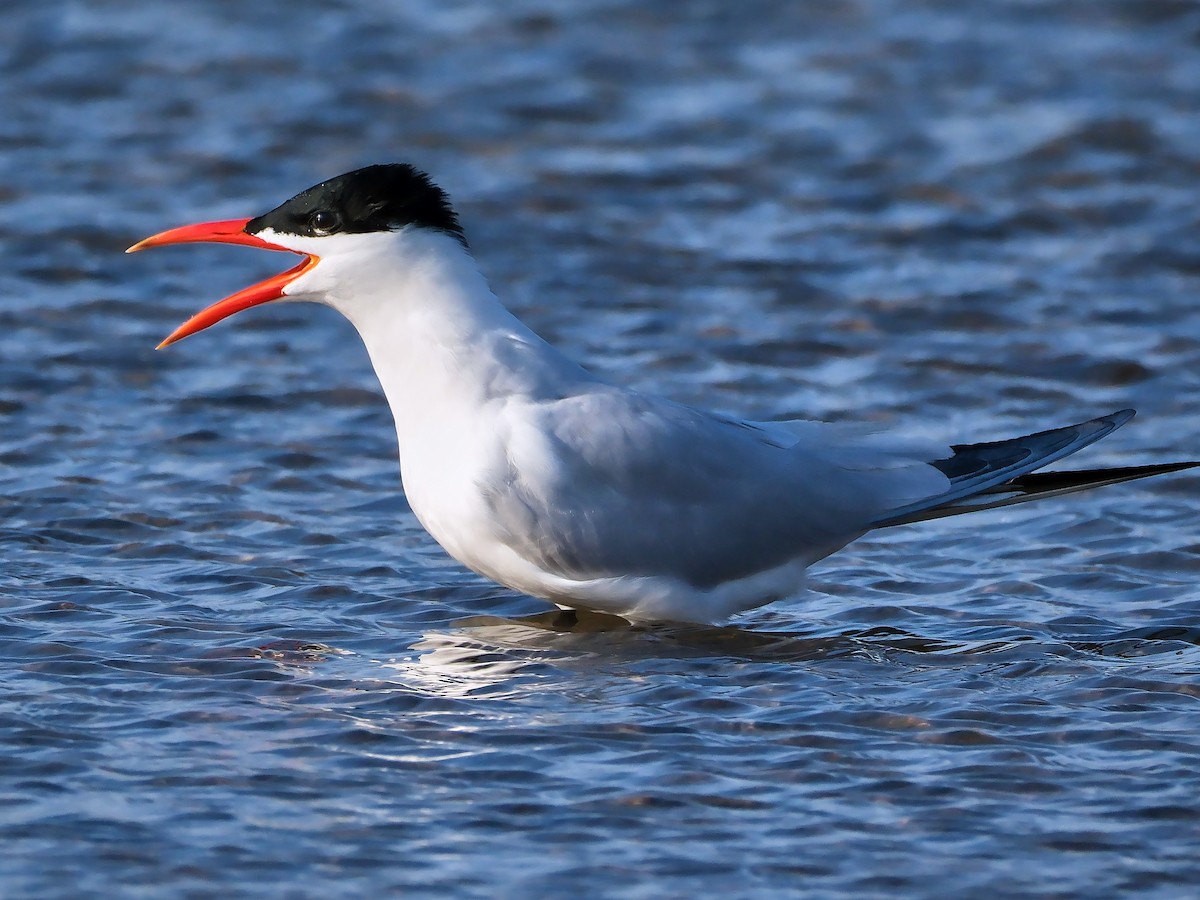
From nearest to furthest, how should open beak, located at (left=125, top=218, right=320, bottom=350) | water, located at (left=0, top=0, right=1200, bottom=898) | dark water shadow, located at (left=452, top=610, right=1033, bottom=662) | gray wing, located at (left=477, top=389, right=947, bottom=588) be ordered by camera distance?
water, located at (left=0, top=0, right=1200, bottom=898) < gray wing, located at (left=477, top=389, right=947, bottom=588) < dark water shadow, located at (left=452, top=610, right=1033, bottom=662) < open beak, located at (left=125, top=218, right=320, bottom=350)

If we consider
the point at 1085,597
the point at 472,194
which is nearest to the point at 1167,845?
the point at 1085,597

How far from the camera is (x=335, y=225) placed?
5.62 meters

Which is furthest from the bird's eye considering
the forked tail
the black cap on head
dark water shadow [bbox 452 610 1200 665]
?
the forked tail

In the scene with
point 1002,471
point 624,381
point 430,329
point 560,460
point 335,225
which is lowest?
point 1002,471

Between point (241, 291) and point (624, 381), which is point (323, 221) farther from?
point (624, 381)

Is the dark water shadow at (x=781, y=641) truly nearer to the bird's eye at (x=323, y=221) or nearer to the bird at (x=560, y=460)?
the bird at (x=560, y=460)

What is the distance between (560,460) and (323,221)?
98 cm

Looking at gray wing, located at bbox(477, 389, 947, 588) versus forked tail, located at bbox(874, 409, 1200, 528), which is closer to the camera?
gray wing, located at bbox(477, 389, 947, 588)

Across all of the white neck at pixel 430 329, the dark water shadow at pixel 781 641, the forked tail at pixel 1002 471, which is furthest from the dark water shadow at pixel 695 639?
the white neck at pixel 430 329

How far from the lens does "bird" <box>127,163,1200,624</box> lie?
5.45 metres

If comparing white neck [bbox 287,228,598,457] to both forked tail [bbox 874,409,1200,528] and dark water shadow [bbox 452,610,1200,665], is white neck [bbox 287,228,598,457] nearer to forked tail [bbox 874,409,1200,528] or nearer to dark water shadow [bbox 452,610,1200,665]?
dark water shadow [bbox 452,610,1200,665]

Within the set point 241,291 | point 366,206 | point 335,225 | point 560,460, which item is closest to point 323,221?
point 335,225

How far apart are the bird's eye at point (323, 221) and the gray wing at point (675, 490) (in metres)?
0.78

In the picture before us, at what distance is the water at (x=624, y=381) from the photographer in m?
4.29
